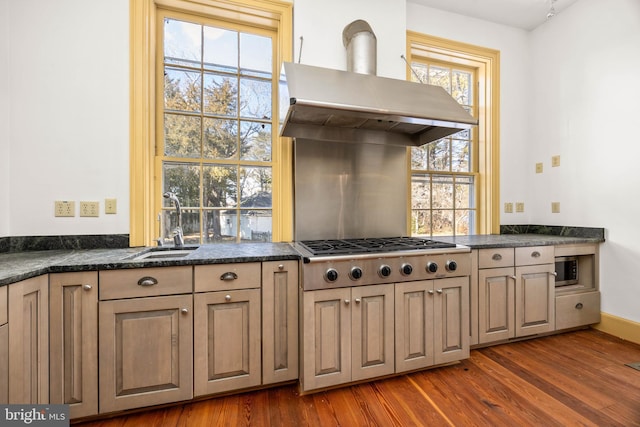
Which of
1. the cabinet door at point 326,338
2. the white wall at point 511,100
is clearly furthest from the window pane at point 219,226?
the white wall at point 511,100

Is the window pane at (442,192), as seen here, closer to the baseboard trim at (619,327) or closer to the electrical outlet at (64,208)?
the baseboard trim at (619,327)

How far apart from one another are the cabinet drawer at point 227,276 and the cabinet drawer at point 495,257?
1.76 m

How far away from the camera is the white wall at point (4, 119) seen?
175 centimetres

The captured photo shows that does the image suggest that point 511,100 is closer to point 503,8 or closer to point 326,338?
point 503,8

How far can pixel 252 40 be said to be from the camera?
2.39m

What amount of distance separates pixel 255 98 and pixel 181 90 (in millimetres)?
583

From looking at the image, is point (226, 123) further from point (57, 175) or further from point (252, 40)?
A: point (57, 175)

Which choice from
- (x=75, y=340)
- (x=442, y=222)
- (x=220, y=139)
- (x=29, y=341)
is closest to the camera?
(x=29, y=341)

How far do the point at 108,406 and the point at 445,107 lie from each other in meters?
2.75

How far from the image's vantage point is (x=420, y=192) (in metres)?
2.89

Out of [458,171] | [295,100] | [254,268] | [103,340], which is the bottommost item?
[103,340]

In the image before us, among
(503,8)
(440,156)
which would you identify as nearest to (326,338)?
(440,156)

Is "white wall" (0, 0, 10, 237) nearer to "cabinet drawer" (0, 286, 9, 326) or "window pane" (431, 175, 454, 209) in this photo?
"cabinet drawer" (0, 286, 9, 326)

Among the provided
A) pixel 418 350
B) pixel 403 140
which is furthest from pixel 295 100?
pixel 418 350
